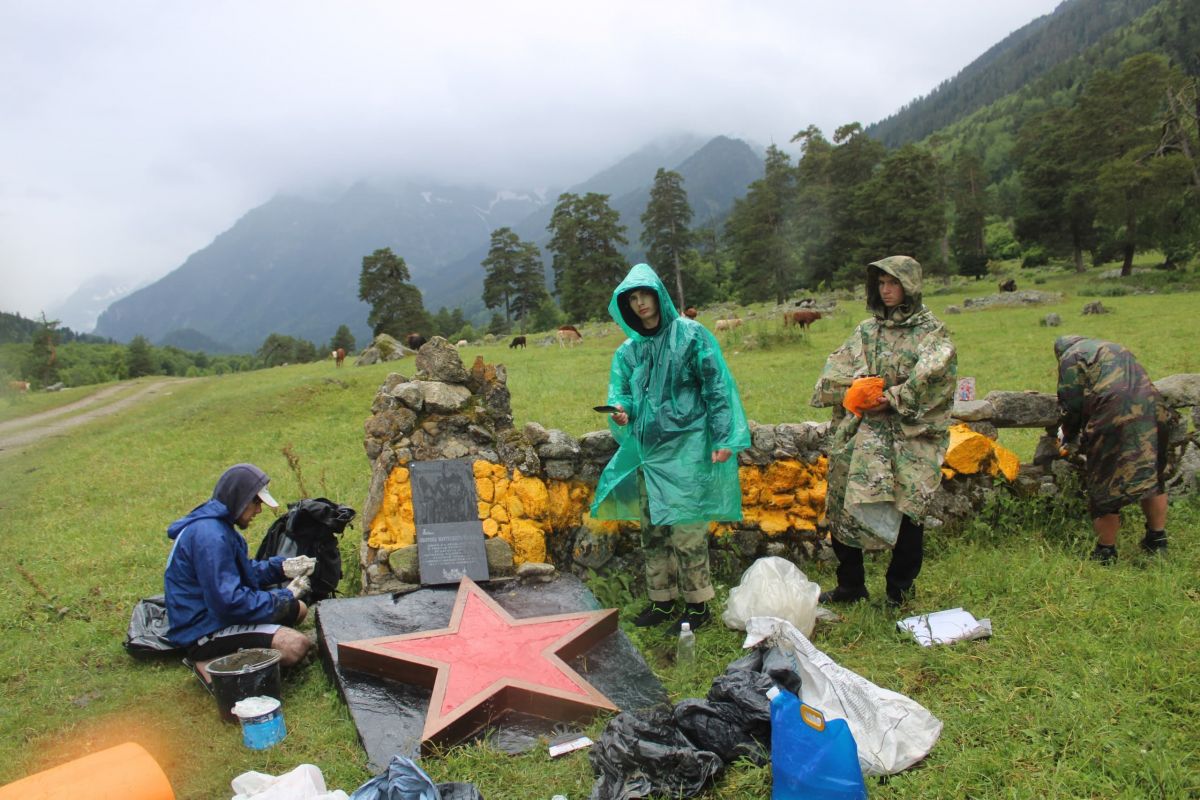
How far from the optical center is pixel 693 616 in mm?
4551

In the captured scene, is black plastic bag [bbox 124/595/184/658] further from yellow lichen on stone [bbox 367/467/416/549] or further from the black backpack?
yellow lichen on stone [bbox 367/467/416/549]

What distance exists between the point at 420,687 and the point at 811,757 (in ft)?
7.16

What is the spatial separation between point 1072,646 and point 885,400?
1.55 metres

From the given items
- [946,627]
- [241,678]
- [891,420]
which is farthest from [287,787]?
[891,420]

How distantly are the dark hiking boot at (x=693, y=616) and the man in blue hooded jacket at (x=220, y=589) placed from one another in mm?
2261

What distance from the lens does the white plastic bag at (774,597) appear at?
13.4 feet

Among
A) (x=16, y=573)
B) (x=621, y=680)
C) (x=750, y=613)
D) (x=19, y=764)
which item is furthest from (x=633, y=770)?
(x=16, y=573)

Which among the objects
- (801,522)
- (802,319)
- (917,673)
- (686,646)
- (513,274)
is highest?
(513,274)

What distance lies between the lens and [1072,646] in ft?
12.0

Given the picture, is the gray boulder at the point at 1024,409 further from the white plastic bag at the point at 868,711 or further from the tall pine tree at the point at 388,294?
the tall pine tree at the point at 388,294

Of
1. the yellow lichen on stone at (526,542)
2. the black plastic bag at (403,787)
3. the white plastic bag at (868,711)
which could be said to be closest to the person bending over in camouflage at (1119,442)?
the white plastic bag at (868,711)

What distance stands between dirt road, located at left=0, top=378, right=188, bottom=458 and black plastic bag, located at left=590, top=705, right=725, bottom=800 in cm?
1597

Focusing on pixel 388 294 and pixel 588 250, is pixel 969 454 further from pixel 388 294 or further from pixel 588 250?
pixel 588 250

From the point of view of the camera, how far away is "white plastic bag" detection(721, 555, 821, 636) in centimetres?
408
